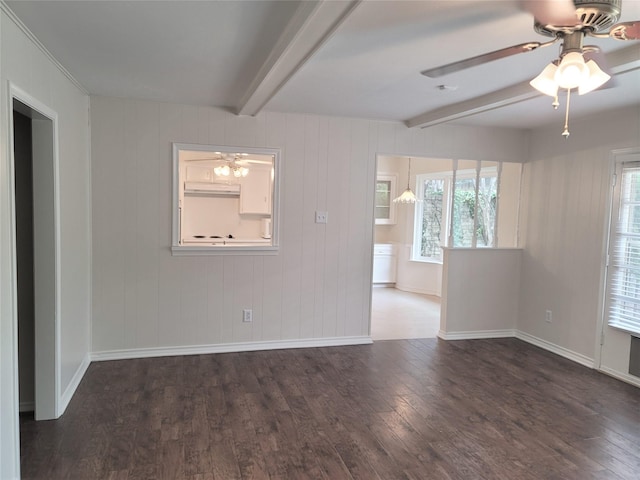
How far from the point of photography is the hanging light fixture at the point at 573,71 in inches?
68.5

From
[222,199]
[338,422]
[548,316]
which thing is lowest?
[338,422]

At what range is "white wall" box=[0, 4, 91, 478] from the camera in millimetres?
2023

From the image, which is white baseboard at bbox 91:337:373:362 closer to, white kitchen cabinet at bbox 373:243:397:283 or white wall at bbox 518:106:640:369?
white wall at bbox 518:106:640:369

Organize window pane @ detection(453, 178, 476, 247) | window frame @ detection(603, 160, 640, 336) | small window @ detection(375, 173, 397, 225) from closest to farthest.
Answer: window frame @ detection(603, 160, 640, 336)
window pane @ detection(453, 178, 476, 247)
small window @ detection(375, 173, 397, 225)

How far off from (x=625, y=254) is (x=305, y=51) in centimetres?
332

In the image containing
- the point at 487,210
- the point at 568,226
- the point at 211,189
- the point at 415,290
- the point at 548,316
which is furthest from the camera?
the point at 415,290

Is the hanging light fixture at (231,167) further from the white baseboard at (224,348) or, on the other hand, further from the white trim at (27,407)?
the white trim at (27,407)

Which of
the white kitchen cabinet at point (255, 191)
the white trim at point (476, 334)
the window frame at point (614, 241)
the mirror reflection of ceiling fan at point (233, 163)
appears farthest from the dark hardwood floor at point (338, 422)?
the white kitchen cabinet at point (255, 191)

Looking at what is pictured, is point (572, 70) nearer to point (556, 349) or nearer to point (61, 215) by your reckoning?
point (61, 215)

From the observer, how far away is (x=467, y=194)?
5.21m

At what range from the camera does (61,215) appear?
9.53 feet

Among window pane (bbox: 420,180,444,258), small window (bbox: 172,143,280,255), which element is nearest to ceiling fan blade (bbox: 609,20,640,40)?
small window (bbox: 172,143,280,255)

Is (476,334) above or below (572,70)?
below

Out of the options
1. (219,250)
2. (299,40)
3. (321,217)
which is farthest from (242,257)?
(299,40)
